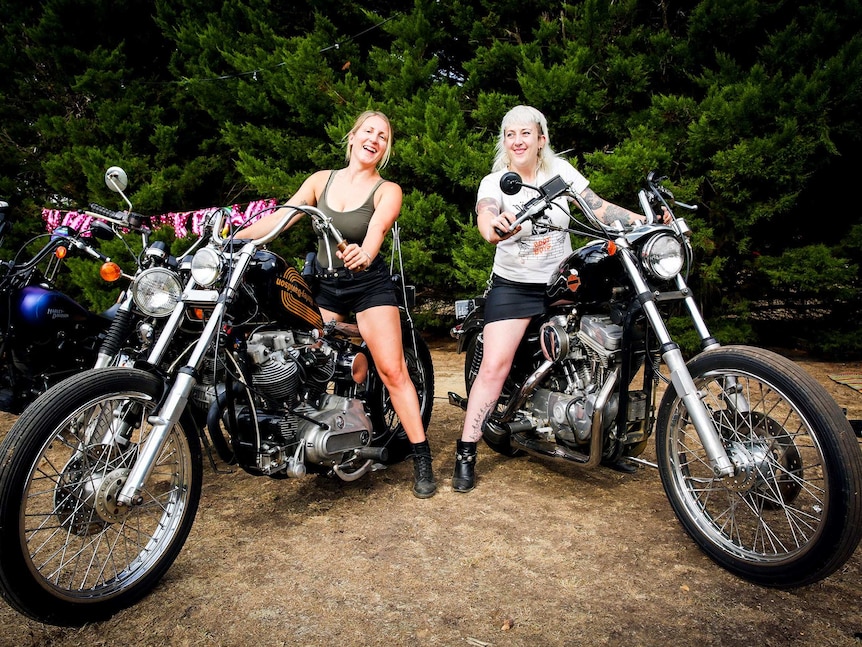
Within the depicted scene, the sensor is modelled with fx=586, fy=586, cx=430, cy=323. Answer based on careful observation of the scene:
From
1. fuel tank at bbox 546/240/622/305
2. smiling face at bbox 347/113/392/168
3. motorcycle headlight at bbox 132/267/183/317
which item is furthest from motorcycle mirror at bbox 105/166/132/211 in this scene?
fuel tank at bbox 546/240/622/305

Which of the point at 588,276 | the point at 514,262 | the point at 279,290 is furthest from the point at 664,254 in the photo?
the point at 279,290

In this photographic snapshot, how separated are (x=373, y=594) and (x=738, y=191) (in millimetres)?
5327

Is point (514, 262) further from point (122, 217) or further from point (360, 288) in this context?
point (122, 217)

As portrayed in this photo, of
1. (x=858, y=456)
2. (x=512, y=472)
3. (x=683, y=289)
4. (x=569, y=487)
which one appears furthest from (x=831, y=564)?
(x=512, y=472)

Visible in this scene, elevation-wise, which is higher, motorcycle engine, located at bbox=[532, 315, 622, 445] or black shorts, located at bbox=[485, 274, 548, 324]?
black shorts, located at bbox=[485, 274, 548, 324]

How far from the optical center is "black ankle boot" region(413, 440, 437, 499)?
305cm

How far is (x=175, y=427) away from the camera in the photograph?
218 cm

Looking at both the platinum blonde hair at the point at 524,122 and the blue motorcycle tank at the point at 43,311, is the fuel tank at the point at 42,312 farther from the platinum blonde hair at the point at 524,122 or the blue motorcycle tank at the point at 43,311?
the platinum blonde hair at the point at 524,122

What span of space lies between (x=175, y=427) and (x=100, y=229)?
2.21 meters

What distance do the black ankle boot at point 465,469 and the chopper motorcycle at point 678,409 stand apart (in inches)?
6.3

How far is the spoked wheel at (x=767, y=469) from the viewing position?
1898 mm

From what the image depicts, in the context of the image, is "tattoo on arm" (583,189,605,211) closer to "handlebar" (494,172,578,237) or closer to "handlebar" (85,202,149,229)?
"handlebar" (494,172,578,237)

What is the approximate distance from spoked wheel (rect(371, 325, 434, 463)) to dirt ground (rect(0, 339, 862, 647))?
1.09 ft

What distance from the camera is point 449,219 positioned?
712 centimetres
